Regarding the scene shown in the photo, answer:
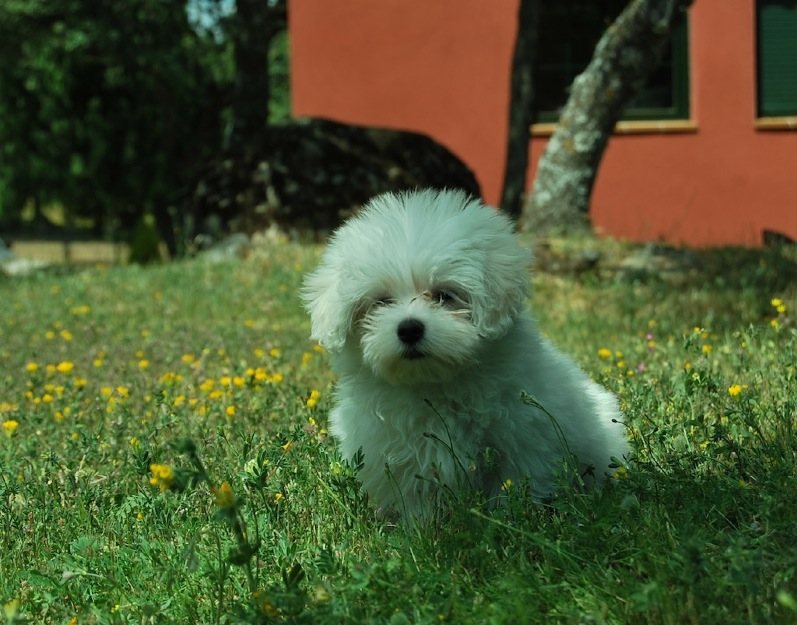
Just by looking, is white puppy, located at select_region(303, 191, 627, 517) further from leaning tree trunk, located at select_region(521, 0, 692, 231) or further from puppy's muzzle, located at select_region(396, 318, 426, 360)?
leaning tree trunk, located at select_region(521, 0, 692, 231)

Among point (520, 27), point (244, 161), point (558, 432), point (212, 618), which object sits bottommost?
point (212, 618)

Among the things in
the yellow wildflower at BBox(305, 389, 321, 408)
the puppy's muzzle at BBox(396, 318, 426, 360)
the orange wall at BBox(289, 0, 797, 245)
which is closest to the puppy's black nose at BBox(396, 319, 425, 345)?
the puppy's muzzle at BBox(396, 318, 426, 360)

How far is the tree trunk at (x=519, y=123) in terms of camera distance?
11.8 m

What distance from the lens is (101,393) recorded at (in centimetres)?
567

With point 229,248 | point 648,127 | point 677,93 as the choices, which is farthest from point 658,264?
point 677,93

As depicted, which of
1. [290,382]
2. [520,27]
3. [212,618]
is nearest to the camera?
[212,618]

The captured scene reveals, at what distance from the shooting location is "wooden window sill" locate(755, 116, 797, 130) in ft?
44.6

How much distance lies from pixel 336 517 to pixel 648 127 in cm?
1154

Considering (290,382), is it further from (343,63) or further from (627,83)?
(343,63)

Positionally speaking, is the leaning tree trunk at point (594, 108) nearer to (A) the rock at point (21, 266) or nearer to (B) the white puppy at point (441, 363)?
(B) the white puppy at point (441, 363)

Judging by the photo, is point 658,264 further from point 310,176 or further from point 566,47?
point 566,47

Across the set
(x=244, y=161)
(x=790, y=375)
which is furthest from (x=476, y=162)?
(x=790, y=375)

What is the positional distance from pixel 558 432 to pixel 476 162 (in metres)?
11.3

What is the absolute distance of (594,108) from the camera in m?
9.95
